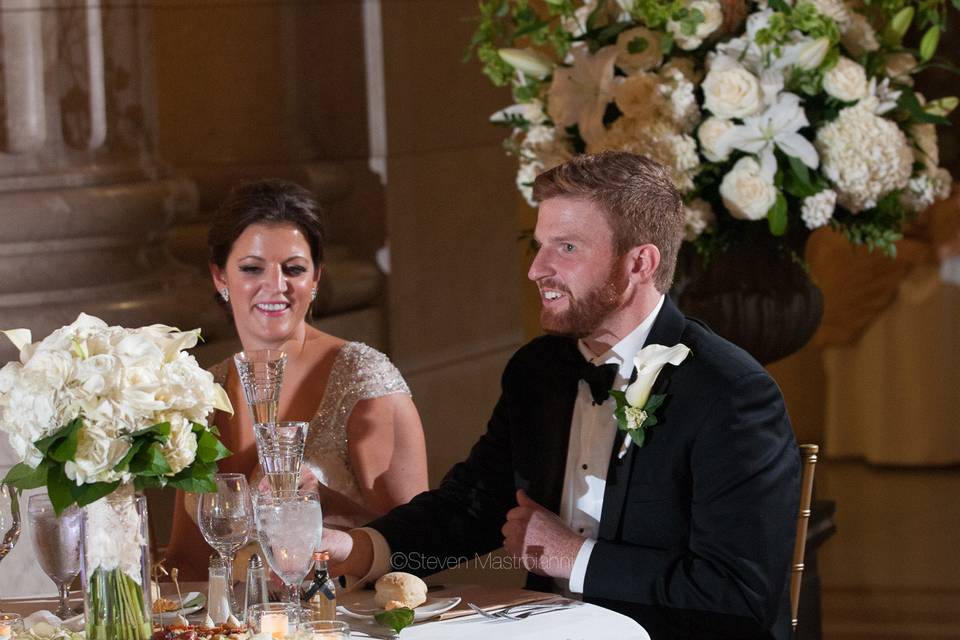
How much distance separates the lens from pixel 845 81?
3.43m

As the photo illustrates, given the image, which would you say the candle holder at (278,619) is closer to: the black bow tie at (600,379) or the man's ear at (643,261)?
the black bow tie at (600,379)

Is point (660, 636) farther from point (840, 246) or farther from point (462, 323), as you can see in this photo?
point (840, 246)

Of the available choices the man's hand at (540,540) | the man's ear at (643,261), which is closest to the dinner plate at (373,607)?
the man's hand at (540,540)

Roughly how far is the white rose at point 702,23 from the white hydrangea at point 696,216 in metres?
0.39

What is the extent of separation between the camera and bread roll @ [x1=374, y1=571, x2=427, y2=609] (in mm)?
2209

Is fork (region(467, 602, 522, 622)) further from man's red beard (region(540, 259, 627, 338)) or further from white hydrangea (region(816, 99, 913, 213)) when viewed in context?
white hydrangea (region(816, 99, 913, 213))

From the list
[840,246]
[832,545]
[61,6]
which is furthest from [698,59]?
[840,246]

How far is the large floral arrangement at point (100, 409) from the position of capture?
1.84 metres

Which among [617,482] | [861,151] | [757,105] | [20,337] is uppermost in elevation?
[757,105]

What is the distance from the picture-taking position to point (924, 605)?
5.05 metres

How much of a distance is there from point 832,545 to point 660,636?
12.7ft

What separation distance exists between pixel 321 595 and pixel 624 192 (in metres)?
1.03

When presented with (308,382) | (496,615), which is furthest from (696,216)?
(496,615)

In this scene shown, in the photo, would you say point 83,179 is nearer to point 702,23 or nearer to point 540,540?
point 702,23
